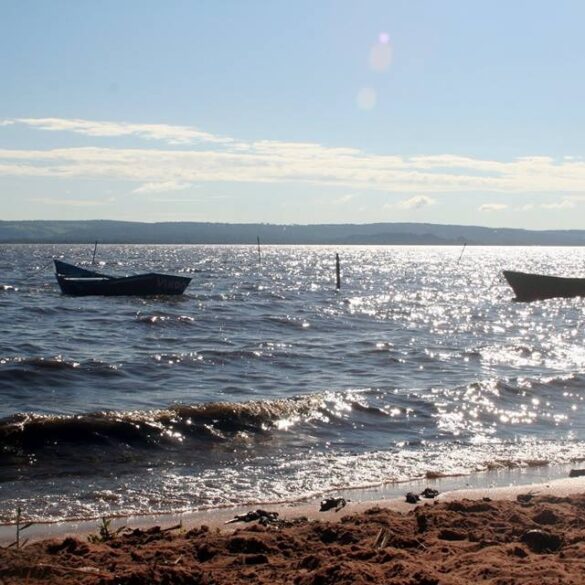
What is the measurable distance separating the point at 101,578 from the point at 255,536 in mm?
1525

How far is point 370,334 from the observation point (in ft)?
99.5

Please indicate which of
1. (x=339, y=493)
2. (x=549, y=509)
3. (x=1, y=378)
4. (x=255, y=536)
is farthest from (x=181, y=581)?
(x=1, y=378)

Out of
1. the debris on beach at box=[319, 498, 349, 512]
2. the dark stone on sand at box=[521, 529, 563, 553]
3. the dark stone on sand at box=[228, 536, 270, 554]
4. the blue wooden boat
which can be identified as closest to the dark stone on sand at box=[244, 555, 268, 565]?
the dark stone on sand at box=[228, 536, 270, 554]

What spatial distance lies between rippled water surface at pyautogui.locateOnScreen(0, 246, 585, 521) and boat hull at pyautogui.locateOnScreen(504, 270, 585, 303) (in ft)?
56.3

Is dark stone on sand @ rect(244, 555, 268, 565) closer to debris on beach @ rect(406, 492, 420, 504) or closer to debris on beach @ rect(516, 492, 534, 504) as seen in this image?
debris on beach @ rect(406, 492, 420, 504)

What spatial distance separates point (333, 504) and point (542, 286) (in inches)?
1742

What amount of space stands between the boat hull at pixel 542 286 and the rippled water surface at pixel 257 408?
56.3 feet

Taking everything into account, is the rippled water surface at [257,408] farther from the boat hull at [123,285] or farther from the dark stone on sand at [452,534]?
the boat hull at [123,285]

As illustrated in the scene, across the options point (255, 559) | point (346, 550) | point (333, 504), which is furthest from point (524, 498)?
point (255, 559)

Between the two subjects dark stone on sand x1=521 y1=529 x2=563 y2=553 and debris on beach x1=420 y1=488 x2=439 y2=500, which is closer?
dark stone on sand x1=521 y1=529 x2=563 y2=553

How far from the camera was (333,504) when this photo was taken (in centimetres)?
892

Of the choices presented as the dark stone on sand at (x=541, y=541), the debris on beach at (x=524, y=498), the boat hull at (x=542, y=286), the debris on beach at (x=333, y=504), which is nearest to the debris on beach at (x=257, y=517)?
the debris on beach at (x=333, y=504)

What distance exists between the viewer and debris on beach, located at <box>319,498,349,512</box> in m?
8.83

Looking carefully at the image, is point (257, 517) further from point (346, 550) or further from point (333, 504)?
point (346, 550)
